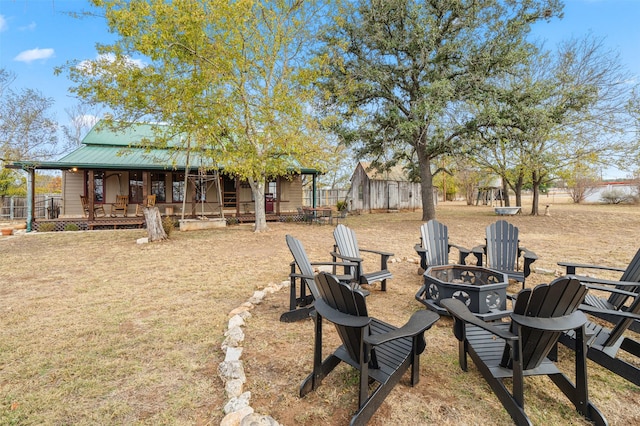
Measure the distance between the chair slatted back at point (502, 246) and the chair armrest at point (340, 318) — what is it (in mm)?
4001

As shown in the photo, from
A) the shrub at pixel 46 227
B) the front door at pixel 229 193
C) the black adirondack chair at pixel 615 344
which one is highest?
the front door at pixel 229 193

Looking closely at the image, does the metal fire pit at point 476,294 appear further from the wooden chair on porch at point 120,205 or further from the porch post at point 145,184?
the wooden chair on porch at point 120,205

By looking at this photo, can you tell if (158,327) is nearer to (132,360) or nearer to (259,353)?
(132,360)

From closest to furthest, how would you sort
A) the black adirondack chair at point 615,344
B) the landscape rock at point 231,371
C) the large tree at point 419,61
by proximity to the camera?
the black adirondack chair at point 615,344, the landscape rock at point 231,371, the large tree at point 419,61

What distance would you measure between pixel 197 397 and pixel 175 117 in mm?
9351

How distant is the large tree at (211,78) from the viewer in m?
8.10

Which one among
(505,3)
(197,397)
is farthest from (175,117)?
(505,3)

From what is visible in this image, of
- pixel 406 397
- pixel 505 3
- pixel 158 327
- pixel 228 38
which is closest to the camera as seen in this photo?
pixel 406 397

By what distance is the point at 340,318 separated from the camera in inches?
74.3

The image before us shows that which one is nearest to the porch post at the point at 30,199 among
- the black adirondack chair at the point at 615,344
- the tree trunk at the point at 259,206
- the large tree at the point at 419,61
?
the tree trunk at the point at 259,206

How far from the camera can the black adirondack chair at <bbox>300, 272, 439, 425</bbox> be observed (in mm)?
1833

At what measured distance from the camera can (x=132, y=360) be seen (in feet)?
8.88

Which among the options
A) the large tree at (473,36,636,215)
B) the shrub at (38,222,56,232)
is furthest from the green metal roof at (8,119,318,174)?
the large tree at (473,36,636,215)

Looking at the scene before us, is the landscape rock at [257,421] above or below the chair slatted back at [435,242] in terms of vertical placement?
below
